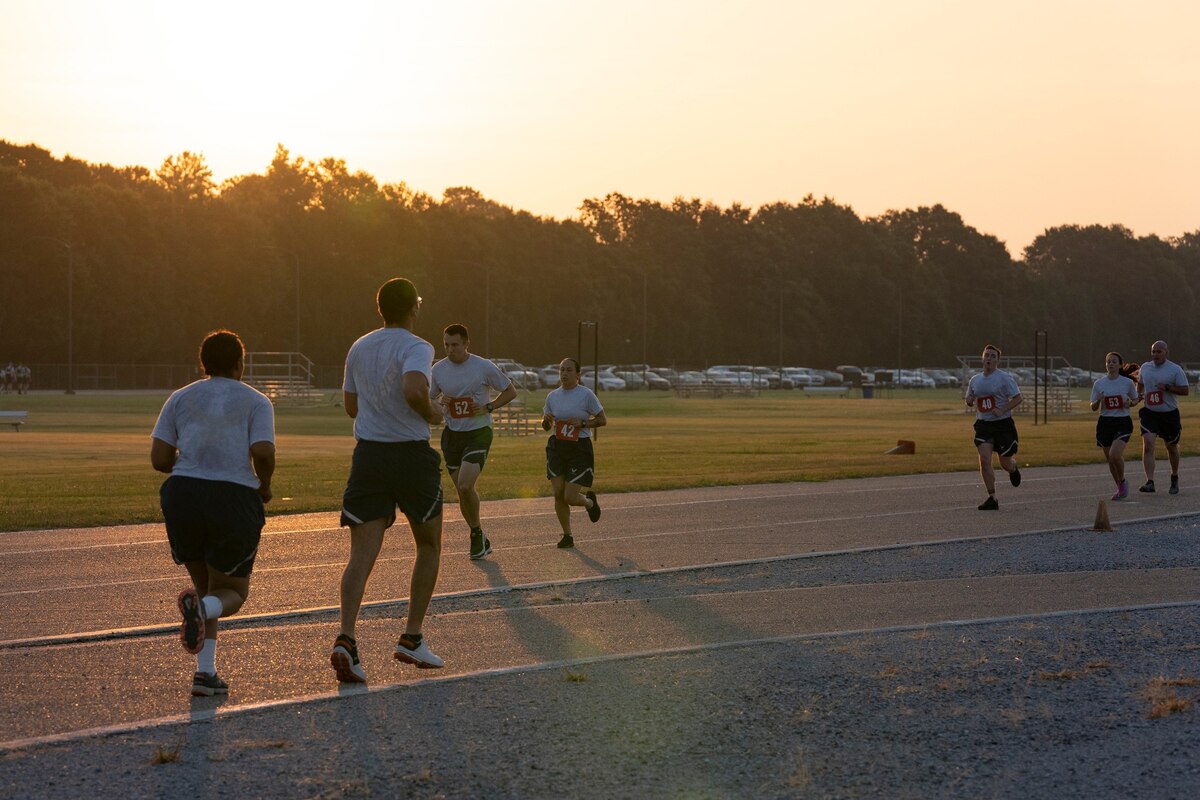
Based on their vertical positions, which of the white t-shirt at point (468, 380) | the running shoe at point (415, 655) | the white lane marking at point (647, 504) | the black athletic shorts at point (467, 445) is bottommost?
the white lane marking at point (647, 504)

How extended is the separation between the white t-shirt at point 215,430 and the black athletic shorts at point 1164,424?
15.0 m

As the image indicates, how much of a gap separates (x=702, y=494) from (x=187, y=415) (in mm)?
13056

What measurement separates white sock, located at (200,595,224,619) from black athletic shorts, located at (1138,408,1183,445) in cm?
1516

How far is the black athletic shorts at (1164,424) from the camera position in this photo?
19922mm

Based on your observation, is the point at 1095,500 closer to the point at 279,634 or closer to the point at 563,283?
the point at 279,634

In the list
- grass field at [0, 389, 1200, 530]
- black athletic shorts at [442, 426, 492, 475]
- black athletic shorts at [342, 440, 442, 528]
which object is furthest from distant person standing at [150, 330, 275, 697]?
grass field at [0, 389, 1200, 530]

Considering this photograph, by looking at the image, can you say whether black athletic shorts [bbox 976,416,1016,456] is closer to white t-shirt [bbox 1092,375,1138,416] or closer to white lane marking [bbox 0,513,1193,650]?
white t-shirt [bbox 1092,375,1138,416]

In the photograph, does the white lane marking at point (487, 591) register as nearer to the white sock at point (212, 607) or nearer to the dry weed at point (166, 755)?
the white sock at point (212, 607)

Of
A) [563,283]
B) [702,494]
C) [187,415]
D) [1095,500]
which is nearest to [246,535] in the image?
[187,415]

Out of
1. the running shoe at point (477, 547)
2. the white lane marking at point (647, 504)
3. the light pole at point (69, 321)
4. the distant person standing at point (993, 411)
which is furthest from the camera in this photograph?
the light pole at point (69, 321)

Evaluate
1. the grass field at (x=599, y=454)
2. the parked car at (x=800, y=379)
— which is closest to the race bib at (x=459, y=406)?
the grass field at (x=599, y=454)

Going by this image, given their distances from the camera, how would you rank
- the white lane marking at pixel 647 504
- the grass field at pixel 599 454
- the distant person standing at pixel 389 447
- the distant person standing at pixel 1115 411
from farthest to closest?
the grass field at pixel 599 454 < the distant person standing at pixel 1115 411 < the white lane marking at pixel 647 504 < the distant person standing at pixel 389 447

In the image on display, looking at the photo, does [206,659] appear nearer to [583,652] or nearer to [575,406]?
[583,652]

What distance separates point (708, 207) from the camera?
471 feet
